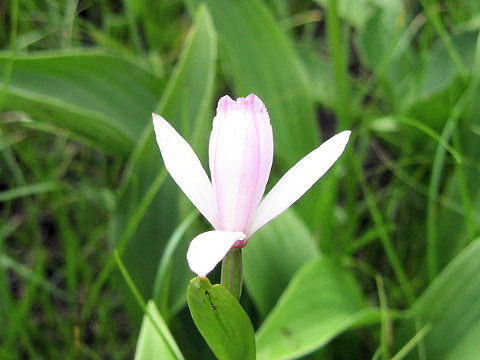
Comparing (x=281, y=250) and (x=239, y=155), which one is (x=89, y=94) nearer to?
(x=281, y=250)

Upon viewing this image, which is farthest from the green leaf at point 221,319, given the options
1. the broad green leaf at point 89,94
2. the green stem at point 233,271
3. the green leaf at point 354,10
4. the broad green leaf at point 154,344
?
the green leaf at point 354,10

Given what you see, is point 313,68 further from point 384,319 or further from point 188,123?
point 384,319

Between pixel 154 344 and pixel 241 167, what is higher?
pixel 241 167

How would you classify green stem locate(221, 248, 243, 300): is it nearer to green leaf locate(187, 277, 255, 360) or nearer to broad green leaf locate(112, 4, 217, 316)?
green leaf locate(187, 277, 255, 360)

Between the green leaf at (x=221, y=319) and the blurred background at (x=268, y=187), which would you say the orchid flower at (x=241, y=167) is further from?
the blurred background at (x=268, y=187)

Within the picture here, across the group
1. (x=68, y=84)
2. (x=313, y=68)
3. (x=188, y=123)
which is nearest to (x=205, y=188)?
(x=188, y=123)

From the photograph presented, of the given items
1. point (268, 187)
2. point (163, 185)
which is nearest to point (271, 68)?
point (268, 187)

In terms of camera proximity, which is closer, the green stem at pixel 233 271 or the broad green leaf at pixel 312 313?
the green stem at pixel 233 271
